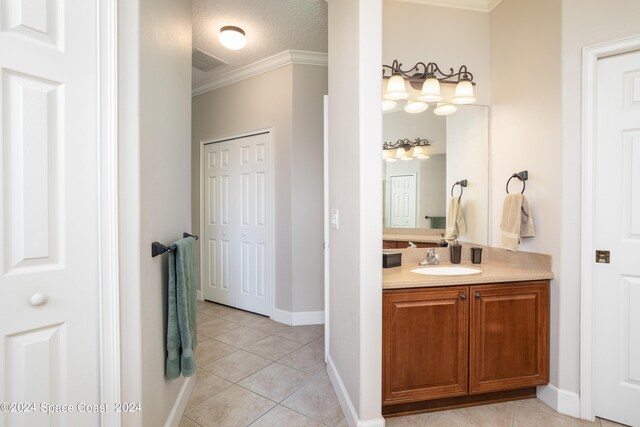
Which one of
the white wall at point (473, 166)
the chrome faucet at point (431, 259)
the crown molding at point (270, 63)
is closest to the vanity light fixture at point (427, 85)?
the white wall at point (473, 166)

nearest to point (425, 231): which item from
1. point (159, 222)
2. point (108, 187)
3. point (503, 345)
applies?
point (503, 345)

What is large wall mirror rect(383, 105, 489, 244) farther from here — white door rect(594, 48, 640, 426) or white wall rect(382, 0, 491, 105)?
white door rect(594, 48, 640, 426)

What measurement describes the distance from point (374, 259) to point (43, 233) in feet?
4.48

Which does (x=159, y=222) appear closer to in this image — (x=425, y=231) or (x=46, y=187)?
(x=46, y=187)

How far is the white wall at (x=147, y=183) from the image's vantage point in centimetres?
122

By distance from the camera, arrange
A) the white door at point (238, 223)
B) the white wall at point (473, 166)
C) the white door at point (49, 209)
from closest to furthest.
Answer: the white door at point (49, 209) → the white wall at point (473, 166) → the white door at point (238, 223)

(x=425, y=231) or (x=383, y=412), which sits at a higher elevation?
(x=425, y=231)

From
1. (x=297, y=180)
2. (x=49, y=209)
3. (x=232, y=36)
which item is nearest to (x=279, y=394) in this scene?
(x=49, y=209)

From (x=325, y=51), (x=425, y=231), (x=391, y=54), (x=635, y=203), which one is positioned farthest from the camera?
(x=325, y=51)

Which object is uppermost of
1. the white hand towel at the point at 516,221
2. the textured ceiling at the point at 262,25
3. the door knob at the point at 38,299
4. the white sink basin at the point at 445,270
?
the textured ceiling at the point at 262,25

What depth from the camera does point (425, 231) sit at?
238 cm

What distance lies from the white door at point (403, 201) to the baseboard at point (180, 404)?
5.83ft

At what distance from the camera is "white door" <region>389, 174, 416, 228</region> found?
233 cm

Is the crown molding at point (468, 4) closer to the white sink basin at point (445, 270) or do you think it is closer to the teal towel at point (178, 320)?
the white sink basin at point (445, 270)
